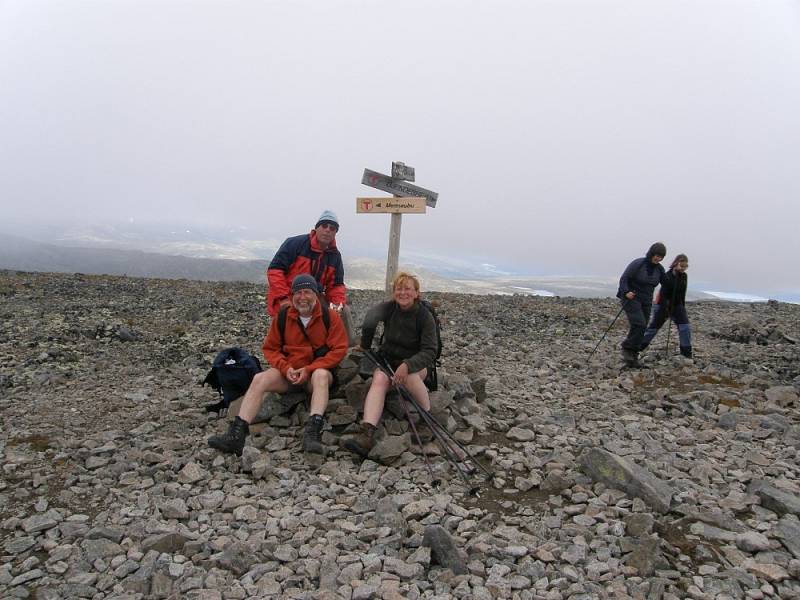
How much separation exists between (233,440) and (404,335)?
2736mm

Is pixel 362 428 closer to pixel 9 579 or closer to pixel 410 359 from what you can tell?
pixel 410 359

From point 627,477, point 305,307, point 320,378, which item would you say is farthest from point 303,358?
point 627,477

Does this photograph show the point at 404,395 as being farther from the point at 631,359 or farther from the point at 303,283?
the point at 631,359

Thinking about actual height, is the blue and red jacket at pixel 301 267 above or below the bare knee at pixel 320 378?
above

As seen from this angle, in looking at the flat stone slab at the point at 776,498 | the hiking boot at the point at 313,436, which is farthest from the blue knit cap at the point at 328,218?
the flat stone slab at the point at 776,498

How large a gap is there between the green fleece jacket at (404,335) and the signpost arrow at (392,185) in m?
3.62

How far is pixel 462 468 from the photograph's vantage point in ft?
21.5

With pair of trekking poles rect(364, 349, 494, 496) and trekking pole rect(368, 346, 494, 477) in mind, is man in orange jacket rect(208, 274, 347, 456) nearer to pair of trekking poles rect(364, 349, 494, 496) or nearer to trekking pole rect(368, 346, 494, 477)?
pair of trekking poles rect(364, 349, 494, 496)

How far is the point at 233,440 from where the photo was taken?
6477 millimetres

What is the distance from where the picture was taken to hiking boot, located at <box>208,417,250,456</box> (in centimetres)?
645

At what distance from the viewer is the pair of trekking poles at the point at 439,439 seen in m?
6.27

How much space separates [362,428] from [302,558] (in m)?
2.26

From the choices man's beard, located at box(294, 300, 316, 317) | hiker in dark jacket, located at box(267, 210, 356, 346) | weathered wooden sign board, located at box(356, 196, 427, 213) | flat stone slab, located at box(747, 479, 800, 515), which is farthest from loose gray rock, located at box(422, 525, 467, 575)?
weathered wooden sign board, located at box(356, 196, 427, 213)

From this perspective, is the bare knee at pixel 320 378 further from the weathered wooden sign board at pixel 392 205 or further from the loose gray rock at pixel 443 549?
the weathered wooden sign board at pixel 392 205
